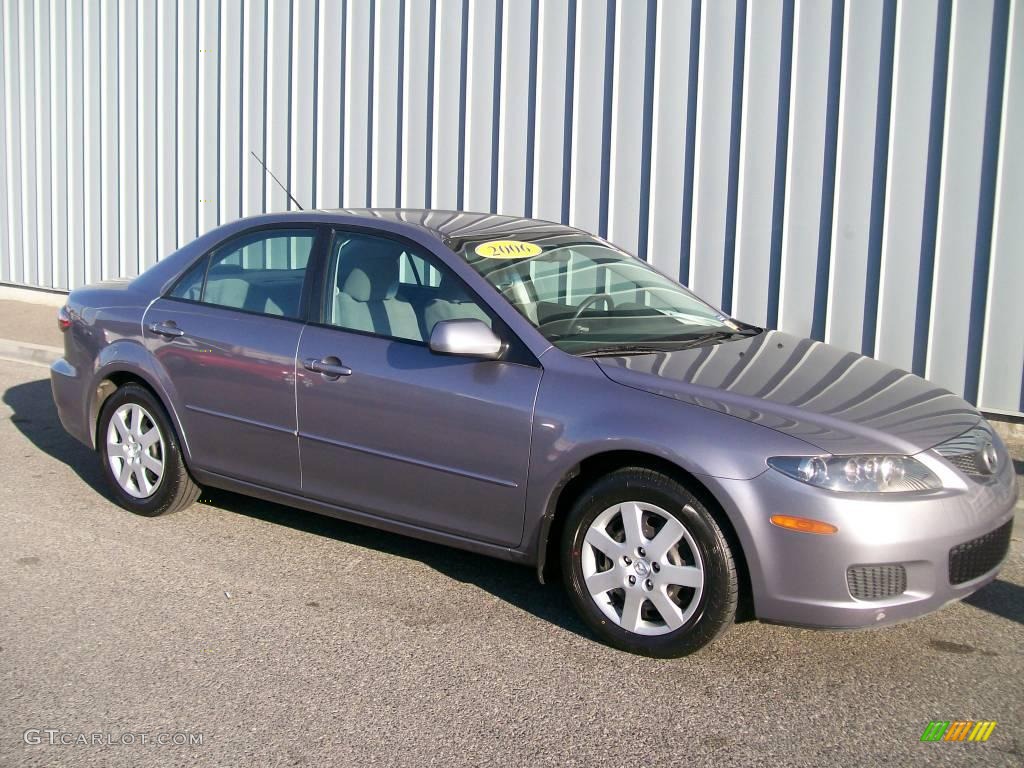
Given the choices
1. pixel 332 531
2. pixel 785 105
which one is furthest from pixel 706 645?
pixel 785 105

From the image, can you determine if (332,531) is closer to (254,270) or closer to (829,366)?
(254,270)

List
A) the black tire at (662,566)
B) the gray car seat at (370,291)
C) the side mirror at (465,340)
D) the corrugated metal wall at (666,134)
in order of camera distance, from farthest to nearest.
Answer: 1. the corrugated metal wall at (666,134)
2. the gray car seat at (370,291)
3. the side mirror at (465,340)
4. the black tire at (662,566)

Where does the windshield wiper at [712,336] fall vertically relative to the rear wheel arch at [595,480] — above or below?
above

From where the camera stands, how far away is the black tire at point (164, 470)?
5426mm

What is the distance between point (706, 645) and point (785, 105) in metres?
4.85

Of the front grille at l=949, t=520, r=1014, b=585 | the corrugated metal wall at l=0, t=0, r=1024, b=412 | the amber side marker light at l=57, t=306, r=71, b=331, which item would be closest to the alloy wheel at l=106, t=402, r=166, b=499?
the amber side marker light at l=57, t=306, r=71, b=331

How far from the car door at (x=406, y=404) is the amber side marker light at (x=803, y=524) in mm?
998

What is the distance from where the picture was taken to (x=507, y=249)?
16.2 ft

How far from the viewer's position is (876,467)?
12.3ft

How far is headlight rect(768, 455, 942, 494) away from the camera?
3695 millimetres

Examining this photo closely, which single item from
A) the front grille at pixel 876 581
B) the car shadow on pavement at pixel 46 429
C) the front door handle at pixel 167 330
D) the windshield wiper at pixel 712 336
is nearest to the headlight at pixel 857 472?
the front grille at pixel 876 581

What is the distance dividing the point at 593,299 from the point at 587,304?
78mm

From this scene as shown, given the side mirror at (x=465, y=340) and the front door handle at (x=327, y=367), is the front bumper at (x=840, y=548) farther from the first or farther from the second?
the front door handle at (x=327, y=367)

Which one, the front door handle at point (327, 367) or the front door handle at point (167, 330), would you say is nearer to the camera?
the front door handle at point (327, 367)
